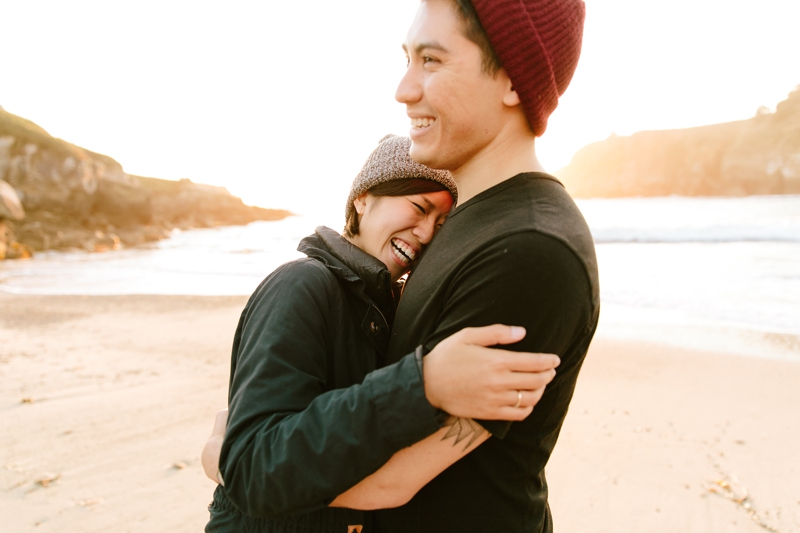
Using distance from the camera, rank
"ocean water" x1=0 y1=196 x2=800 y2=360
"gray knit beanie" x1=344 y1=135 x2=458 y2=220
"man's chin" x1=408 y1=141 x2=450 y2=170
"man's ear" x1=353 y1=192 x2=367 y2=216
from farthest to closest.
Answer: "ocean water" x1=0 y1=196 x2=800 y2=360 < "man's ear" x1=353 y1=192 x2=367 y2=216 < "gray knit beanie" x1=344 y1=135 x2=458 y2=220 < "man's chin" x1=408 y1=141 x2=450 y2=170

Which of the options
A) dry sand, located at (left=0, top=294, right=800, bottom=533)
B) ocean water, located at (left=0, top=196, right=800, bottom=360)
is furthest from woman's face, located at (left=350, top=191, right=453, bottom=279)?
ocean water, located at (left=0, top=196, right=800, bottom=360)

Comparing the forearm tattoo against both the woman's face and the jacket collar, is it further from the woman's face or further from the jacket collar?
the woman's face

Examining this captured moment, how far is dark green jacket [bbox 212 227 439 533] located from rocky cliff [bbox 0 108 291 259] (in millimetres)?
26442

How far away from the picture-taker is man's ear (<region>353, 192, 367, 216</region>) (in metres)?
2.18

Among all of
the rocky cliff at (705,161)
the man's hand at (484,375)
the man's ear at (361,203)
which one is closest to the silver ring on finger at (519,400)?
the man's hand at (484,375)

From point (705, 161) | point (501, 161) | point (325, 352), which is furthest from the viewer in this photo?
point (705, 161)

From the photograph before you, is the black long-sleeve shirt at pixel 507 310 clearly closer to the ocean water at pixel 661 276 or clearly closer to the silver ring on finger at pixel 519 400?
the silver ring on finger at pixel 519 400

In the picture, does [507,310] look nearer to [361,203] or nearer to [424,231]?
[424,231]

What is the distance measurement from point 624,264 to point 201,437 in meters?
13.7

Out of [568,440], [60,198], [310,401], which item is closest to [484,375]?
[310,401]

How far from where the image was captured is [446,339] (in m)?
1.20

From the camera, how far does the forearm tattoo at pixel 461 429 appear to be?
4.06ft

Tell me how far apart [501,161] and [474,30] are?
42cm

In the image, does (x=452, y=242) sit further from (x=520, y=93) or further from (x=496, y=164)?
(x=520, y=93)
